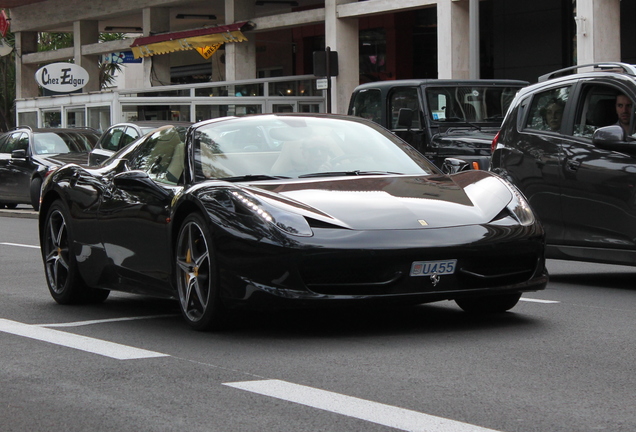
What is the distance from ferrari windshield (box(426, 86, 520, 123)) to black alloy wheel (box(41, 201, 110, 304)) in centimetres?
850

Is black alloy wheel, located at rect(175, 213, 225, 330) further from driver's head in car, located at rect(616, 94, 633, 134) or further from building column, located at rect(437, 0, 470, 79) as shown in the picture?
building column, located at rect(437, 0, 470, 79)

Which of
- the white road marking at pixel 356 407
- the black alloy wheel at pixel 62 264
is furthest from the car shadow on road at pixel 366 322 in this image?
the black alloy wheel at pixel 62 264

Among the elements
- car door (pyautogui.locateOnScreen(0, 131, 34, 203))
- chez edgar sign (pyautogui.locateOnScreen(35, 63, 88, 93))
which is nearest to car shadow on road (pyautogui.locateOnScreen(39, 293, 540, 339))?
car door (pyautogui.locateOnScreen(0, 131, 34, 203))

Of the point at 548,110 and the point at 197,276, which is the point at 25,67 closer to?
the point at 548,110

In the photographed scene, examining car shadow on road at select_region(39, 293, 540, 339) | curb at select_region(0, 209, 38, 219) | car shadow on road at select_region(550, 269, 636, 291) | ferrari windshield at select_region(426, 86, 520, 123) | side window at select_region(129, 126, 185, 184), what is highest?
ferrari windshield at select_region(426, 86, 520, 123)

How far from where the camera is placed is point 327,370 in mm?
5773

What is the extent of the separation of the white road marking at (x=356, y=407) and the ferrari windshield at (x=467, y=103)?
11841 millimetres

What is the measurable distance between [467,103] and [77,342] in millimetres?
11105

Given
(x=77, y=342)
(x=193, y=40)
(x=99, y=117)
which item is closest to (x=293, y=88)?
(x=193, y=40)

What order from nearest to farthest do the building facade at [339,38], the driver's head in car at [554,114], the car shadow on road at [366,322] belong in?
the car shadow on road at [366,322] < the driver's head in car at [554,114] < the building facade at [339,38]

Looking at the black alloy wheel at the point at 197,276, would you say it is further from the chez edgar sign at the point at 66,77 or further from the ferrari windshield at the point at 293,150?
the chez edgar sign at the point at 66,77

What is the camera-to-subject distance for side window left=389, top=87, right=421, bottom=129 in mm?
17000

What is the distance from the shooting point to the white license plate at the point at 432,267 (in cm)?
672

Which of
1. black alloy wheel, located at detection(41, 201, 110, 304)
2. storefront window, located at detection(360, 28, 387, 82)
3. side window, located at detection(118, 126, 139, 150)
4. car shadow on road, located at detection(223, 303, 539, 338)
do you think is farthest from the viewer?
storefront window, located at detection(360, 28, 387, 82)
